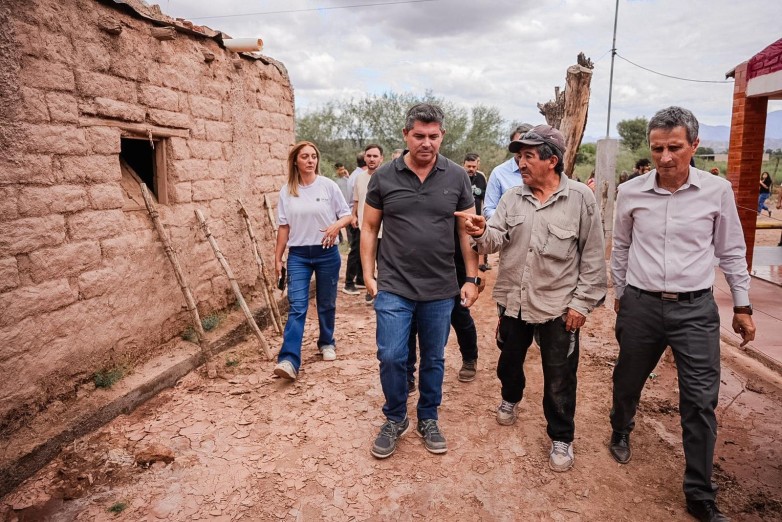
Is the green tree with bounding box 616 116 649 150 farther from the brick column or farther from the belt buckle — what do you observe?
the belt buckle

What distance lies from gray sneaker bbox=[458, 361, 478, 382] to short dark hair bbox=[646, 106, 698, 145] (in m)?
2.39

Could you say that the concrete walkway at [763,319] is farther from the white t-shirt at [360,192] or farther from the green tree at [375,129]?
the green tree at [375,129]

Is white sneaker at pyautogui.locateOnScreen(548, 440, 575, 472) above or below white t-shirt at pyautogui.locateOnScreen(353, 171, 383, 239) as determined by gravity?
below

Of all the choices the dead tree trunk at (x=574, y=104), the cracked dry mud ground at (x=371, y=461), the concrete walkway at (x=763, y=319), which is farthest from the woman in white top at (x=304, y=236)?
the concrete walkway at (x=763, y=319)

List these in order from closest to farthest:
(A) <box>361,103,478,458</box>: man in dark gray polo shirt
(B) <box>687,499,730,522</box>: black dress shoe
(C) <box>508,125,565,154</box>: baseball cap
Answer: (B) <box>687,499,730,522</box>: black dress shoe → (C) <box>508,125,565,154</box>: baseball cap → (A) <box>361,103,478,458</box>: man in dark gray polo shirt

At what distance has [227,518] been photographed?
267cm

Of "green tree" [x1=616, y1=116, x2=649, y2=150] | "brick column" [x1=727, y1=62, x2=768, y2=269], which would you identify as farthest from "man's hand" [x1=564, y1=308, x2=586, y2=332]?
"green tree" [x1=616, y1=116, x2=649, y2=150]

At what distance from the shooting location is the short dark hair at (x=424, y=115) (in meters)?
2.87

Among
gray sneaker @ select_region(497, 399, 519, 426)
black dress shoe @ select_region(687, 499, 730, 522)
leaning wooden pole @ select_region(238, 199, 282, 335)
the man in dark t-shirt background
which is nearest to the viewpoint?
black dress shoe @ select_region(687, 499, 730, 522)

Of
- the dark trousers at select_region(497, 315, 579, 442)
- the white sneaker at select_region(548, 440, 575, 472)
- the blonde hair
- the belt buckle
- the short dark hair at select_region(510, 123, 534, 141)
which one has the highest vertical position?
the short dark hair at select_region(510, 123, 534, 141)

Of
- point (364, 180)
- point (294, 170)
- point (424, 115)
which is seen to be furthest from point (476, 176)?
point (424, 115)

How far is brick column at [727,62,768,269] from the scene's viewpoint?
6492 mm

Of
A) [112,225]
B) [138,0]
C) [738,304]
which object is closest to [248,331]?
[112,225]

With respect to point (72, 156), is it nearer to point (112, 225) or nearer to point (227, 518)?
point (112, 225)
